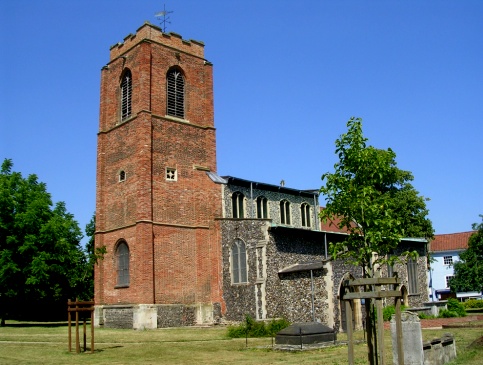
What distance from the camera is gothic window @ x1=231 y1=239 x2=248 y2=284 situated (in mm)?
32500

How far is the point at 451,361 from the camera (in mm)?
14469

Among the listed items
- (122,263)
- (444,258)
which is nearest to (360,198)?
(122,263)

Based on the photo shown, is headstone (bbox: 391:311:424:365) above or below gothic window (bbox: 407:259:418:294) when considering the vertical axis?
below

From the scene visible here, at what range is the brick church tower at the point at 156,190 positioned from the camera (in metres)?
32.9

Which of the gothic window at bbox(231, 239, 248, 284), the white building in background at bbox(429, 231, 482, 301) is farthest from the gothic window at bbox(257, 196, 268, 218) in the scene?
the white building in background at bbox(429, 231, 482, 301)

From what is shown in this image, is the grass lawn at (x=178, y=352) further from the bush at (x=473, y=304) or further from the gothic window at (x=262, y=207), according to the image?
the bush at (x=473, y=304)

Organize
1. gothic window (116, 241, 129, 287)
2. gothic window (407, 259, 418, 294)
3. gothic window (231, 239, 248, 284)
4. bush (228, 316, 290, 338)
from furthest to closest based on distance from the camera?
1. gothic window (407, 259, 418, 294)
2. gothic window (116, 241, 129, 287)
3. gothic window (231, 239, 248, 284)
4. bush (228, 316, 290, 338)

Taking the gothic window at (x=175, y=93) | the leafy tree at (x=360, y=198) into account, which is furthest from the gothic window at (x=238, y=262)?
the leafy tree at (x=360, y=198)

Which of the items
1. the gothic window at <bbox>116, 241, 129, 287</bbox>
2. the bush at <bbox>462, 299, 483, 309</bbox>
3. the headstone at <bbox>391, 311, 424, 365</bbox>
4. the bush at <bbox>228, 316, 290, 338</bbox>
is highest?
the gothic window at <bbox>116, 241, 129, 287</bbox>

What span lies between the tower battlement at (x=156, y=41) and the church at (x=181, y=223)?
9 cm

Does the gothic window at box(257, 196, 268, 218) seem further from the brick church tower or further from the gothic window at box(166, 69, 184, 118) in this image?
the gothic window at box(166, 69, 184, 118)

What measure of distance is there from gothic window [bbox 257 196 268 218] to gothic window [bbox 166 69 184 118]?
26.8 ft

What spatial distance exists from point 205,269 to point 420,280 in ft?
58.6

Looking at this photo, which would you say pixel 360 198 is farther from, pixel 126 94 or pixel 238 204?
pixel 126 94
